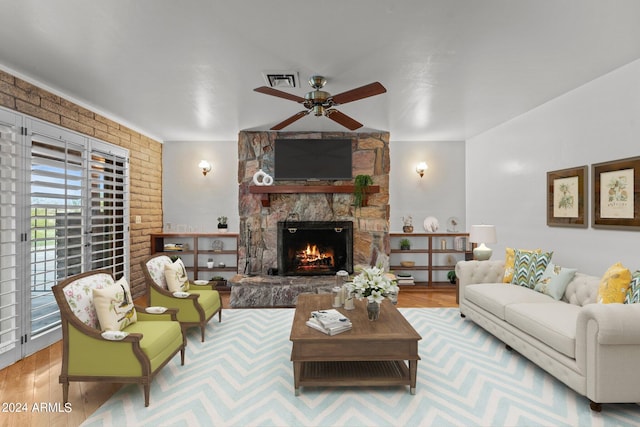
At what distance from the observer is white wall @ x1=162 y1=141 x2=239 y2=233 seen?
19.8 ft

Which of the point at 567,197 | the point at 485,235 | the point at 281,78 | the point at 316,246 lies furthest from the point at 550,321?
the point at 316,246

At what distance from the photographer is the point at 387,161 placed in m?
5.61

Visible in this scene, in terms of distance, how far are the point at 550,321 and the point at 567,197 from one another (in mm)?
1808

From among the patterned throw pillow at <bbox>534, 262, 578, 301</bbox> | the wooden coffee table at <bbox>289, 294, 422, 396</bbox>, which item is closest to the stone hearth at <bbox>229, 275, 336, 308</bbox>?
the wooden coffee table at <bbox>289, 294, 422, 396</bbox>

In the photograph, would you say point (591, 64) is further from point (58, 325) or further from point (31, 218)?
point (58, 325)

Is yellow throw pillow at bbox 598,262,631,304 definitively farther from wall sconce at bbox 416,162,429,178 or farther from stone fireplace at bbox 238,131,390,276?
wall sconce at bbox 416,162,429,178

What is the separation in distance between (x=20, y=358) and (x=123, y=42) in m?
3.16

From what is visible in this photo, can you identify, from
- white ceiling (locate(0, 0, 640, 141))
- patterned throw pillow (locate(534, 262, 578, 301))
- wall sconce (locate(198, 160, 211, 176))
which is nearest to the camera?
white ceiling (locate(0, 0, 640, 141))

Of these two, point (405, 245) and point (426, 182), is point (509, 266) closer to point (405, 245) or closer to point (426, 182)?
point (405, 245)

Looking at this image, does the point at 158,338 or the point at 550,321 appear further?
the point at 550,321

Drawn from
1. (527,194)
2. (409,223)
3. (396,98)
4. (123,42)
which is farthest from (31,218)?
(527,194)

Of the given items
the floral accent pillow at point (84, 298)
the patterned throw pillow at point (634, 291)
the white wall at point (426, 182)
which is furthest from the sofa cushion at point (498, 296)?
the floral accent pillow at point (84, 298)

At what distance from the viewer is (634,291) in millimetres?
2529

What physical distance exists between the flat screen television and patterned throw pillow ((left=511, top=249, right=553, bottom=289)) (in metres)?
2.80
